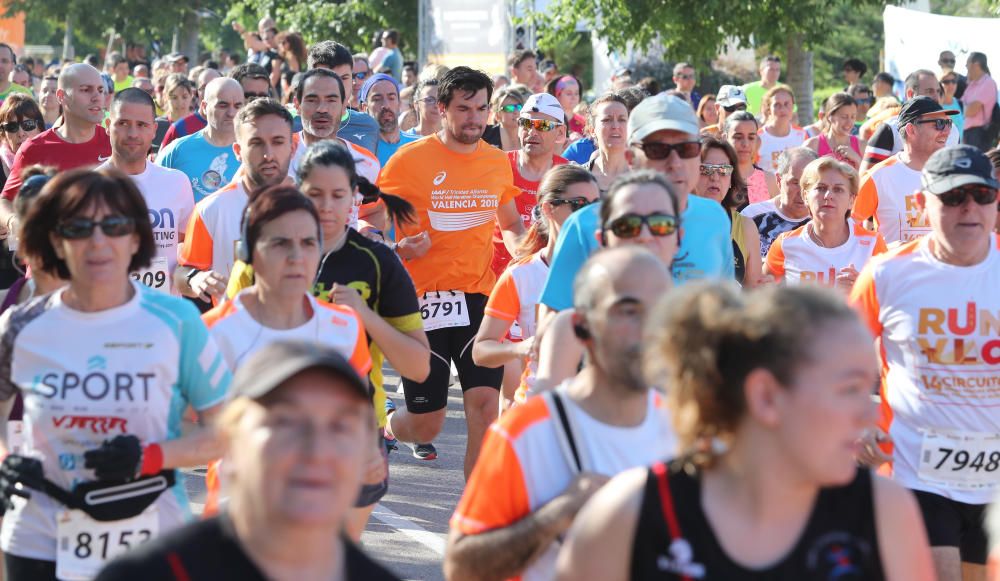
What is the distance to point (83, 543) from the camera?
170 inches

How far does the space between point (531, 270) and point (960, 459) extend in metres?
2.17

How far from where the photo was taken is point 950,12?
7094 cm

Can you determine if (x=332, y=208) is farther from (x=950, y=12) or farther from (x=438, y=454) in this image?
(x=950, y=12)

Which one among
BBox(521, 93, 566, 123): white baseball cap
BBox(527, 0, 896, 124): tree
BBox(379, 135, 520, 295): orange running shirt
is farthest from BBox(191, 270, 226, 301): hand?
BBox(527, 0, 896, 124): tree

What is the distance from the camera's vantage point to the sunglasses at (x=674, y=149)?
223 inches

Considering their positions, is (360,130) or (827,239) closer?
(827,239)

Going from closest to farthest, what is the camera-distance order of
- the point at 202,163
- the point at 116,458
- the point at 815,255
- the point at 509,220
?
the point at 116,458 → the point at 815,255 → the point at 509,220 → the point at 202,163

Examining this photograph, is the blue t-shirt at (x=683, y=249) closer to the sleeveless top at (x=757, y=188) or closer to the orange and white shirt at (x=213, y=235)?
the orange and white shirt at (x=213, y=235)

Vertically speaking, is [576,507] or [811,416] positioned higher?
[811,416]

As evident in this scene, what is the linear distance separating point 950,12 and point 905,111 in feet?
213

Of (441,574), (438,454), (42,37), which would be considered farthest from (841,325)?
(42,37)

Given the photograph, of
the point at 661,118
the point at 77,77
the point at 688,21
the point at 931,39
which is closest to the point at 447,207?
the point at 77,77

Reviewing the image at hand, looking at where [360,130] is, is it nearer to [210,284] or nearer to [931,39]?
[210,284]

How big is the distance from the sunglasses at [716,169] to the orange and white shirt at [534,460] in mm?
4590
